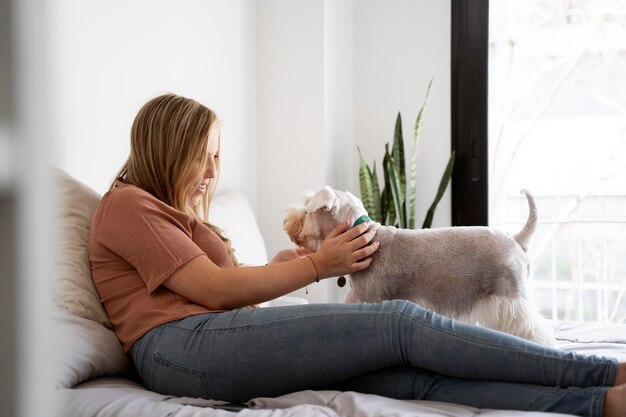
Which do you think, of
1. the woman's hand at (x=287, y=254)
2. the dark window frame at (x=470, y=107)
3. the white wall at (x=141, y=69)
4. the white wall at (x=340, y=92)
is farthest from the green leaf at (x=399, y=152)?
the woman's hand at (x=287, y=254)

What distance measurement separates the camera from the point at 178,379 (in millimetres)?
1348

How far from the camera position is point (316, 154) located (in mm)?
3338

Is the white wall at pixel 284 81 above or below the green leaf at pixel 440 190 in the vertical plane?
above

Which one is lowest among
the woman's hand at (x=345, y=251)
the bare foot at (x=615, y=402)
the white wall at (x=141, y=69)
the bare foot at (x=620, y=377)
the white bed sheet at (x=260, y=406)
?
the white bed sheet at (x=260, y=406)

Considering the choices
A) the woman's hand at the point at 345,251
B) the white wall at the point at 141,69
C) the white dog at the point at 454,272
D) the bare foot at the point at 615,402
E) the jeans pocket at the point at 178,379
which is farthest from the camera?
the white wall at the point at 141,69

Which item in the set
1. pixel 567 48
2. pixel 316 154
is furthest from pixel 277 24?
pixel 567 48

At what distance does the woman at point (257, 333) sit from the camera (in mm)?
1230

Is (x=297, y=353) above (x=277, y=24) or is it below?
below

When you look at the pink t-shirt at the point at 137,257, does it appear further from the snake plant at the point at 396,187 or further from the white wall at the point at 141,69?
the snake plant at the point at 396,187

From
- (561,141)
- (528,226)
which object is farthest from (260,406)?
(561,141)

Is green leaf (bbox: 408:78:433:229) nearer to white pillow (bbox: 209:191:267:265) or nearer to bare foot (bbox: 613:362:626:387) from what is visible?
white pillow (bbox: 209:191:267:265)

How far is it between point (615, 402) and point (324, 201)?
1.01 m

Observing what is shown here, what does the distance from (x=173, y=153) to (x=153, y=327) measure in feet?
1.59

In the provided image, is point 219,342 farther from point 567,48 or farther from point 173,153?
point 567,48
